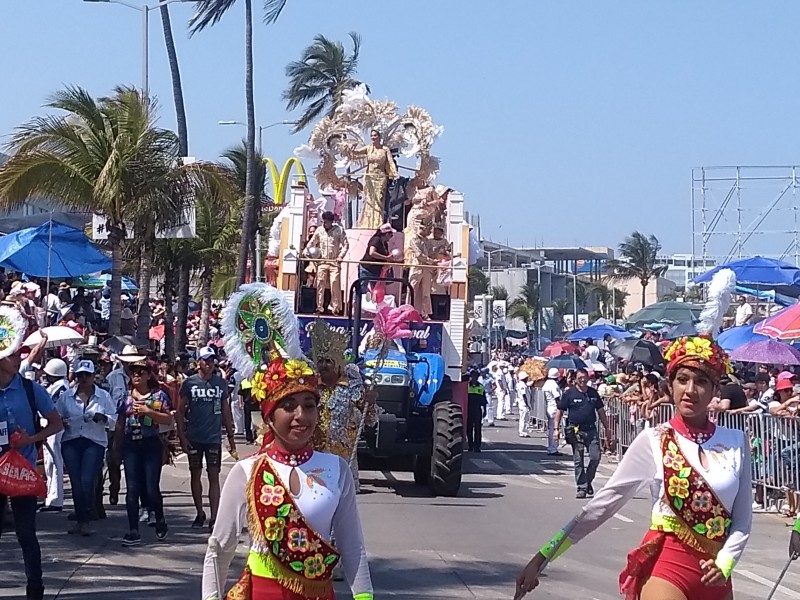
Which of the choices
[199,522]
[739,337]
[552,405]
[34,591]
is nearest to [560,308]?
[552,405]

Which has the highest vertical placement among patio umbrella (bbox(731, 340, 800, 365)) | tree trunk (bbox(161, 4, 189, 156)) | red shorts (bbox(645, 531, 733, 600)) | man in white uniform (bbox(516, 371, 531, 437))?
tree trunk (bbox(161, 4, 189, 156))

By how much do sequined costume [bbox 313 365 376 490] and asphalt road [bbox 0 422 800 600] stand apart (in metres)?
1.28

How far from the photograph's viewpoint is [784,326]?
16.9 meters

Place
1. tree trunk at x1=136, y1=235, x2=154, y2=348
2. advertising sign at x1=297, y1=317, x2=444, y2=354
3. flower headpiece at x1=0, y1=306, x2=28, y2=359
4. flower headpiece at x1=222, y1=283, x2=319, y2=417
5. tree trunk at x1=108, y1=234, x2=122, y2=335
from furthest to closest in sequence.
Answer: tree trunk at x1=136, y1=235, x2=154, y2=348
tree trunk at x1=108, y1=234, x2=122, y2=335
advertising sign at x1=297, y1=317, x2=444, y2=354
flower headpiece at x1=0, y1=306, x2=28, y2=359
flower headpiece at x1=222, y1=283, x2=319, y2=417

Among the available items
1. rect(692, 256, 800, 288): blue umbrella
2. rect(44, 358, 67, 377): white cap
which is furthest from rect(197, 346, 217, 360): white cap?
rect(692, 256, 800, 288): blue umbrella

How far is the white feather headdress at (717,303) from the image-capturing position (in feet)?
21.9

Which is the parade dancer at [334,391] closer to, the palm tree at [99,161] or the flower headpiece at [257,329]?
the flower headpiece at [257,329]

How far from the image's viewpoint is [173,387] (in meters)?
13.3

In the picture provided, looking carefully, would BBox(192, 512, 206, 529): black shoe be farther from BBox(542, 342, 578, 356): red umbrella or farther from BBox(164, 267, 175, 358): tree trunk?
BBox(542, 342, 578, 356): red umbrella

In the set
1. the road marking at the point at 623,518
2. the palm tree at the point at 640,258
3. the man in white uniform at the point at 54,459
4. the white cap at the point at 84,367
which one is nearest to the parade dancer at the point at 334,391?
the white cap at the point at 84,367

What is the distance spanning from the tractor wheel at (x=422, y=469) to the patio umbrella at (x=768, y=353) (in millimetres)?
5454

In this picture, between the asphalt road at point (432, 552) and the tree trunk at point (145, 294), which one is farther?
the tree trunk at point (145, 294)

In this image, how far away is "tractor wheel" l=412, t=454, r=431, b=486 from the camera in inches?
639

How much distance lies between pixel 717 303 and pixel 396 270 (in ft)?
37.9
